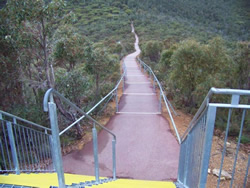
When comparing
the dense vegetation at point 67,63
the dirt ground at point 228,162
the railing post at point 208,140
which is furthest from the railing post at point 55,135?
the dense vegetation at point 67,63

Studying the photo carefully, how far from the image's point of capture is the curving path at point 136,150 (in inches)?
161

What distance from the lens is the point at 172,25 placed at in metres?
44.8

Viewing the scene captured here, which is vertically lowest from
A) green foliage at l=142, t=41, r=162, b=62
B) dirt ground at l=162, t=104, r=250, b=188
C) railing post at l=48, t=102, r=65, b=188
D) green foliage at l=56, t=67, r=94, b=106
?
dirt ground at l=162, t=104, r=250, b=188

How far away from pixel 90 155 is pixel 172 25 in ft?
147

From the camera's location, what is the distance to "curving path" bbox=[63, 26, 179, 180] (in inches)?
161

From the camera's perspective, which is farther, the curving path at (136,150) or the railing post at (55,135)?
the curving path at (136,150)

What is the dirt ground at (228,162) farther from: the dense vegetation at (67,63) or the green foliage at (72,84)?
the green foliage at (72,84)

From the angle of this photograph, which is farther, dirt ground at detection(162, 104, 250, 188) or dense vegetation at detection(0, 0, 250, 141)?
dense vegetation at detection(0, 0, 250, 141)

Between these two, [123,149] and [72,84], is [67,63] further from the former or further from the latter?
[123,149]

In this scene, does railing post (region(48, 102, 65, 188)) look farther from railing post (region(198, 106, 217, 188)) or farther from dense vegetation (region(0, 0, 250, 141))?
dense vegetation (region(0, 0, 250, 141))

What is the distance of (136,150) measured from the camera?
4.75 meters

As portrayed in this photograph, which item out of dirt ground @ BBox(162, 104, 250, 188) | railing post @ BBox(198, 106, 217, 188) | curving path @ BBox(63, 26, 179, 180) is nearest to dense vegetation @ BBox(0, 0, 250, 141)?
curving path @ BBox(63, 26, 179, 180)

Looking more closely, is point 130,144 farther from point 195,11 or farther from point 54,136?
point 195,11

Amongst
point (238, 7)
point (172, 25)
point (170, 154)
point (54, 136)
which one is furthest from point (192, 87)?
point (238, 7)
